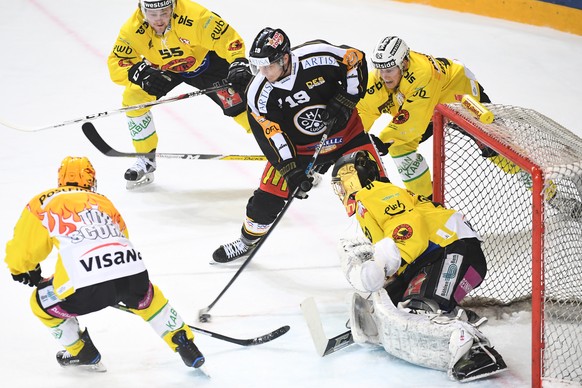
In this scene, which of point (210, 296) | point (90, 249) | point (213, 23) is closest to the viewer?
point (90, 249)

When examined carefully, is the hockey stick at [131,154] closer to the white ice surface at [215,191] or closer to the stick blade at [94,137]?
the stick blade at [94,137]

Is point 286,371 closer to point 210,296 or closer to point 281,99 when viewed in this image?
point 210,296

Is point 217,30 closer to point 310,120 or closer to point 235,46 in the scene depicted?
point 235,46

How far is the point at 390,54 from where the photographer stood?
182 inches

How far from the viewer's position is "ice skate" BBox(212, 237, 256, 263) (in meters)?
4.80

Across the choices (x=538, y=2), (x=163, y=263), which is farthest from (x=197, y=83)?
(x=538, y=2)

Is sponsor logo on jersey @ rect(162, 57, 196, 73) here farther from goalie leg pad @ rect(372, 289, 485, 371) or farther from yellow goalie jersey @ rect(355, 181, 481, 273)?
goalie leg pad @ rect(372, 289, 485, 371)

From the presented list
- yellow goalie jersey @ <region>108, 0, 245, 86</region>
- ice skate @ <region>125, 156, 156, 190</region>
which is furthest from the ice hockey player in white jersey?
ice skate @ <region>125, 156, 156, 190</region>

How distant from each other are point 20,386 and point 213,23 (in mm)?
2329

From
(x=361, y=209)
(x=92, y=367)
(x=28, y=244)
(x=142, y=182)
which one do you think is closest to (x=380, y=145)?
(x=361, y=209)

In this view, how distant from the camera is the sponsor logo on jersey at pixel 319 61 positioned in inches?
176

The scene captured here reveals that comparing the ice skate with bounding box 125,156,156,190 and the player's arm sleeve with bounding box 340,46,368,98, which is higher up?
the player's arm sleeve with bounding box 340,46,368,98

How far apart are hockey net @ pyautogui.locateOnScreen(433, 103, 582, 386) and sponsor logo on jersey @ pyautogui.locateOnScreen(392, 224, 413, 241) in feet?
1.41

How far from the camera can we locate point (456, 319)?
143 inches
